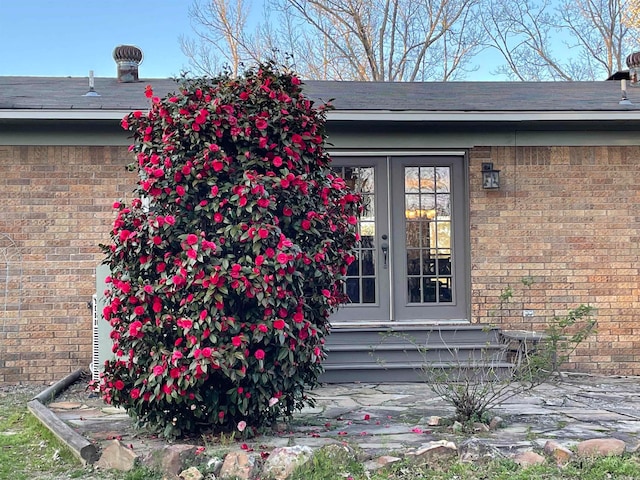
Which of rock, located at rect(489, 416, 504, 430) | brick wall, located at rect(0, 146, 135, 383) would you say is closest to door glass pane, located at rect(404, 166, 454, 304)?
rock, located at rect(489, 416, 504, 430)

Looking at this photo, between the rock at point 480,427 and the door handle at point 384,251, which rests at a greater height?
the door handle at point 384,251

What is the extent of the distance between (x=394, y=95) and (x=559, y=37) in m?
14.4

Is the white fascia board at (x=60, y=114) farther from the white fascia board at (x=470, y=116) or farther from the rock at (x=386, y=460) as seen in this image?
the rock at (x=386, y=460)

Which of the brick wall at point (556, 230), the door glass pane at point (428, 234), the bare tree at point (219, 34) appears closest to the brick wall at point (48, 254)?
the brick wall at point (556, 230)

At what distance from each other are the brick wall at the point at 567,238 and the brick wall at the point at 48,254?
4064mm

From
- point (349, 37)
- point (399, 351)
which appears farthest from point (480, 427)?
point (349, 37)

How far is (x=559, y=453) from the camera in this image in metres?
4.03

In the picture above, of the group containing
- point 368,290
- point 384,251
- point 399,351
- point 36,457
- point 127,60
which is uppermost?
point 127,60

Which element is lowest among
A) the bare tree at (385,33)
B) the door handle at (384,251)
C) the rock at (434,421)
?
the rock at (434,421)

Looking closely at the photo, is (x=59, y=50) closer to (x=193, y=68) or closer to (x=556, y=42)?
(x=193, y=68)

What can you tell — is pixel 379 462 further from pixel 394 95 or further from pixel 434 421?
pixel 394 95

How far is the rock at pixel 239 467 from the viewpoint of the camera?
12.6 feet

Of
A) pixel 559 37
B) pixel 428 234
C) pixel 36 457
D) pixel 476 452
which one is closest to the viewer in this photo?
pixel 476 452

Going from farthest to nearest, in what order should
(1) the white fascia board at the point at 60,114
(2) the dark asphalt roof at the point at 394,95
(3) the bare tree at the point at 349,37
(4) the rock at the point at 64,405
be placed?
(3) the bare tree at the point at 349,37, (2) the dark asphalt roof at the point at 394,95, (1) the white fascia board at the point at 60,114, (4) the rock at the point at 64,405
